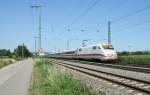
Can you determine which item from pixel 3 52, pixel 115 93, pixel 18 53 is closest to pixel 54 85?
pixel 115 93

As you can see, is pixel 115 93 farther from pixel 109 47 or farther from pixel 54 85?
pixel 109 47

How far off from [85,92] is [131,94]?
10.7 feet

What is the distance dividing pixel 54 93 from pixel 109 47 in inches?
1336

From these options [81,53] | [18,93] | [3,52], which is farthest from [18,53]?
[18,93]

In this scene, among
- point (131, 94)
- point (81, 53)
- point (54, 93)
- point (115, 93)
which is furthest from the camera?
point (81, 53)

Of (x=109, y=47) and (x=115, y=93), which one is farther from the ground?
(x=109, y=47)

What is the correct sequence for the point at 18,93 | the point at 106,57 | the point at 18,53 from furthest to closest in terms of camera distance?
the point at 18,53 → the point at 106,57 → the point at 18,93

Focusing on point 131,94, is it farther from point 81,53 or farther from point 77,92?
point 81,53

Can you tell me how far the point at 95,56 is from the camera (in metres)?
46.9

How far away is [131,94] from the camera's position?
12.2 metres

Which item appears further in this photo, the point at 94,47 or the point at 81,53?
the point at 81,53

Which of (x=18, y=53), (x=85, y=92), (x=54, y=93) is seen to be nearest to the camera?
(x=85, y=92)

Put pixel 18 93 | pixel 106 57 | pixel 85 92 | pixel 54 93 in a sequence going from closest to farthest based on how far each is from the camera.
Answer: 1. pixel 85 92
2. pixel 54 93
3. pixel 18 93
4. pixel 106 57

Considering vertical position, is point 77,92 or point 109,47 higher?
point 109,47
